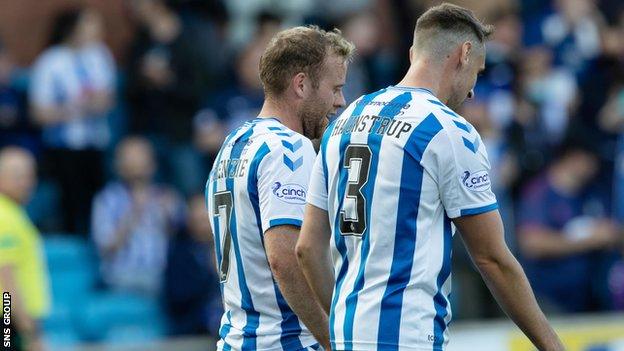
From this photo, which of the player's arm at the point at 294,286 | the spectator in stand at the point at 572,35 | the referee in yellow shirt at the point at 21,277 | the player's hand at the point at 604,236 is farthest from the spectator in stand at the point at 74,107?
the player's arm at the point at 294,286

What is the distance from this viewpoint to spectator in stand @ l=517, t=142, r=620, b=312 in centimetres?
1210

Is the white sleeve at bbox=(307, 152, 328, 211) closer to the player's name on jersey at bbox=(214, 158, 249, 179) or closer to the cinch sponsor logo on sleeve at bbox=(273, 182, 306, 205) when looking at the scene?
the cinch sponsor logo on sleeve at bbox=(273, 182, 306, 205)

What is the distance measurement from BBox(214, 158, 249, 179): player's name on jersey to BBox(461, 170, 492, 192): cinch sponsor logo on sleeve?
3.63ft

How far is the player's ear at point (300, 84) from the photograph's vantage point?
17.7 ft

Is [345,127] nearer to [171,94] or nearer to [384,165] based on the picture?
[384,165]

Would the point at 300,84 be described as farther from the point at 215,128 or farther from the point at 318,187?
the point at 215,128

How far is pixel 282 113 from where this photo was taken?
5438 millimetres

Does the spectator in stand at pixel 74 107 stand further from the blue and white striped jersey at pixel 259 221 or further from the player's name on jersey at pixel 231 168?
the blue and white striped jersey at pixel 259 221

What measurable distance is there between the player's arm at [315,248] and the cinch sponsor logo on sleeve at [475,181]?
63 cm

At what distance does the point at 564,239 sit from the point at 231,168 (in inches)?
294

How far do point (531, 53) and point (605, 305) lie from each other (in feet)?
10.1

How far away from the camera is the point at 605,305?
40.4ft

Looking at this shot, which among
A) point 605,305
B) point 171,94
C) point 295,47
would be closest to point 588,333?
point 605,305

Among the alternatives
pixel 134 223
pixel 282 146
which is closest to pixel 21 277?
pixel 134 223
